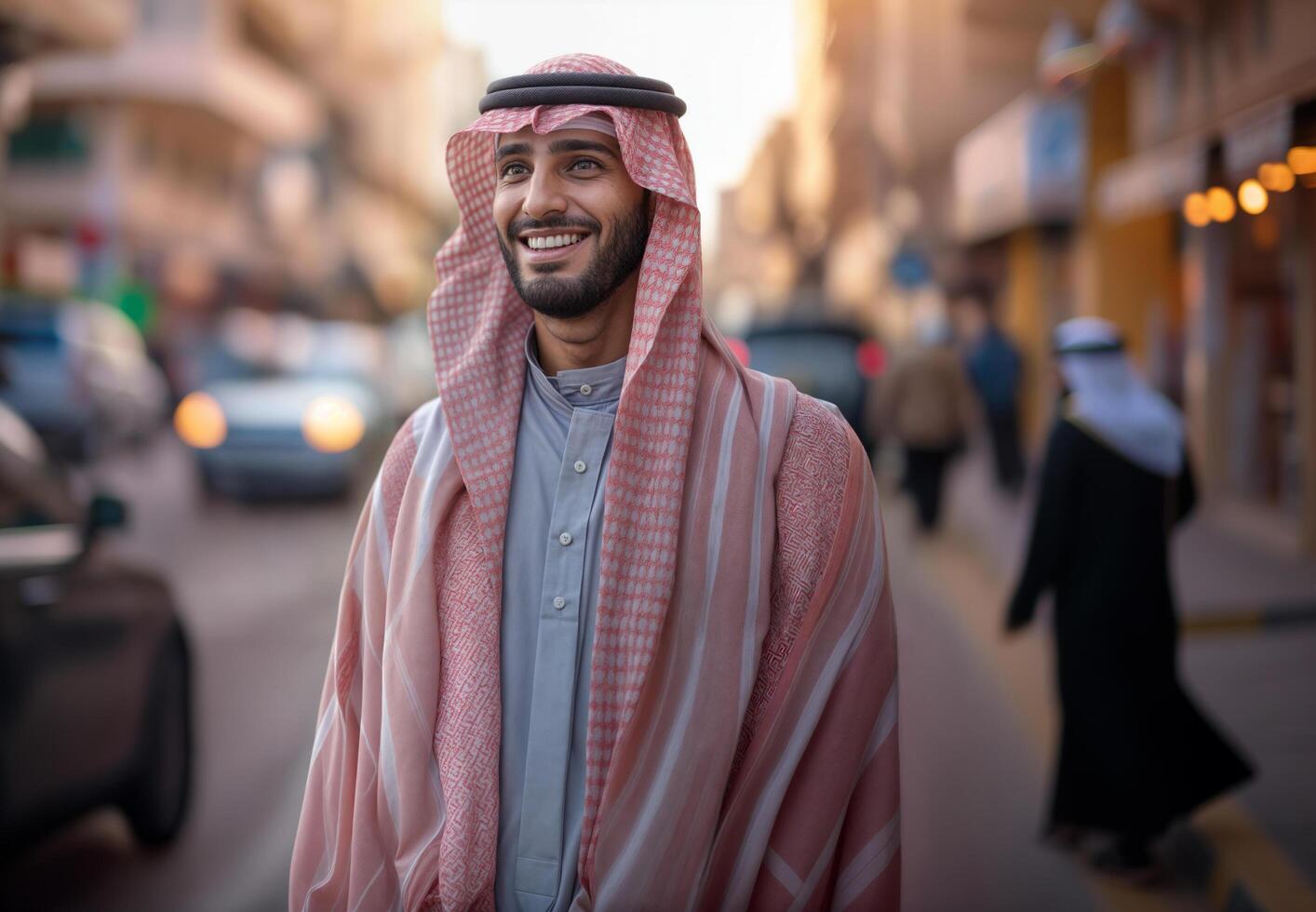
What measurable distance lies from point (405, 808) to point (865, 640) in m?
0.74

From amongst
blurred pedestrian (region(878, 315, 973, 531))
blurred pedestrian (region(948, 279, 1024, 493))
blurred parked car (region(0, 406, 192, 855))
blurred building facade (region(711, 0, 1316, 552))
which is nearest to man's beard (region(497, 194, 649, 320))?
blurred parked car (region(0, 406, 192, 855))

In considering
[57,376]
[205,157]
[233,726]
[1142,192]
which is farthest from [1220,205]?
[205,157]

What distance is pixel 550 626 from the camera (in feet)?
7.11

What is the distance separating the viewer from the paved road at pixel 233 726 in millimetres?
4617

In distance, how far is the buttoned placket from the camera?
2096mm

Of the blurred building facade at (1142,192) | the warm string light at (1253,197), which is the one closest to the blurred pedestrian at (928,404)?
the blurred building facade at (1142,192)

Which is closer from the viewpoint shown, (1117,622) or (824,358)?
(1117,622)

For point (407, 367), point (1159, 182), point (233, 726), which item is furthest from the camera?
point (407, 367)

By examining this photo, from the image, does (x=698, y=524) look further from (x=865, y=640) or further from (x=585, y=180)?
(x=585, y=180)

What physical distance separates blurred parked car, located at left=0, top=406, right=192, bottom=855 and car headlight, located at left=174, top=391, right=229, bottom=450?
31.5 feet

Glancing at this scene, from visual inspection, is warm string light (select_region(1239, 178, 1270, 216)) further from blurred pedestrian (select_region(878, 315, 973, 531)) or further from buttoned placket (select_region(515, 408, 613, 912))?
buttoned placket (select_region(515, 408, 613, 912))

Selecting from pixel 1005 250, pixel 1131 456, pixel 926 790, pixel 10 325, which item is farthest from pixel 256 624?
pixel 1005 250

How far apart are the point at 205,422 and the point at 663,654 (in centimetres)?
1347

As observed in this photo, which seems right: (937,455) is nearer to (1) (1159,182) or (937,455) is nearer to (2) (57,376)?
(1) (1159,182)
